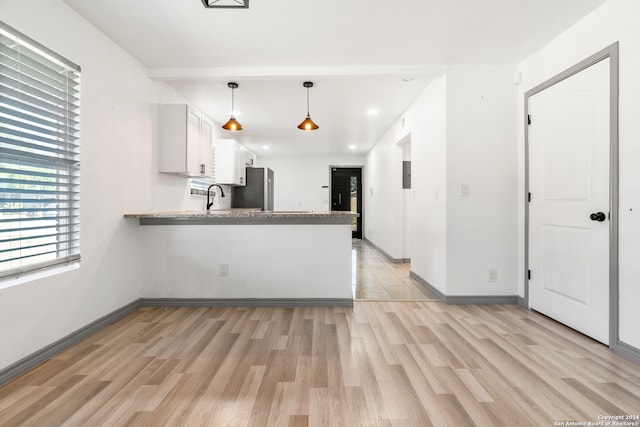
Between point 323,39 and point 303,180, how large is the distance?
592 cm

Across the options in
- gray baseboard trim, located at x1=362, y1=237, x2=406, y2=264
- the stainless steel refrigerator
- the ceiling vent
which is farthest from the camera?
the stainless steel refrigerator

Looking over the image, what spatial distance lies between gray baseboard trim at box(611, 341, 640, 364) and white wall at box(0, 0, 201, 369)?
3.81 meters

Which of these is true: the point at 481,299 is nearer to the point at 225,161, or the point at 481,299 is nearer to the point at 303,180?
the point at 225,161

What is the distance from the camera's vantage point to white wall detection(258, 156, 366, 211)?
8.45m

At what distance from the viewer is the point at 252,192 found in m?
6.00

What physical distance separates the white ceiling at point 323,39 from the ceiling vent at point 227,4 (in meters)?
0.06

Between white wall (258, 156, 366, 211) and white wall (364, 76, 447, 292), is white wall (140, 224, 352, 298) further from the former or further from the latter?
white wall (258, 156, 366, 211)

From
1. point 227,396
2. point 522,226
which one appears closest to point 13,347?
point 227,396

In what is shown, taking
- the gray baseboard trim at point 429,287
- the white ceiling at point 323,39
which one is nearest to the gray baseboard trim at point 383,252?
the gray baseboard trim at point 429,287

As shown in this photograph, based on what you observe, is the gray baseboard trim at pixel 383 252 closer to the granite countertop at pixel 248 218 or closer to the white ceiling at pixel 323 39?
the granite countertop at pixel 248 218

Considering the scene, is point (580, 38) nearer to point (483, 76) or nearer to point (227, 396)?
point (483, 76)

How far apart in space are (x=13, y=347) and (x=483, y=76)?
4.32 metres

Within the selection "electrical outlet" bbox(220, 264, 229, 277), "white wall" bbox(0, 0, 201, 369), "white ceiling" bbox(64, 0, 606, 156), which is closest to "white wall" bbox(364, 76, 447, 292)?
"white ceiling" bbox(64, 0, 606, 156)

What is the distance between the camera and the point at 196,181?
4477mm
